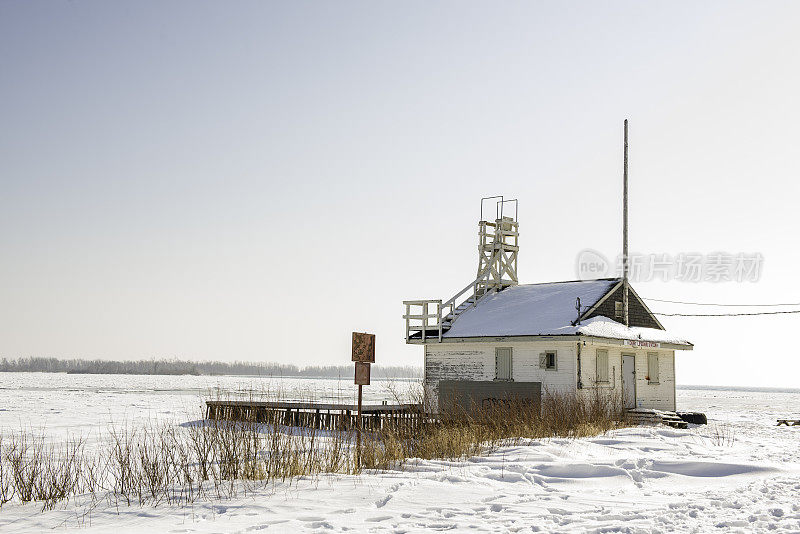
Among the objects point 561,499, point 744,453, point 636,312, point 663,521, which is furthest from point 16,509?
point 636,312

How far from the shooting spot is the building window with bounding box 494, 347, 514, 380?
2839 centimetres

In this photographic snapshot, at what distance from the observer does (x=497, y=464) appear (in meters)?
13.2

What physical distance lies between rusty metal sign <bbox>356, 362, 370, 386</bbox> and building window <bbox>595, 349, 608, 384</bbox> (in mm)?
14638

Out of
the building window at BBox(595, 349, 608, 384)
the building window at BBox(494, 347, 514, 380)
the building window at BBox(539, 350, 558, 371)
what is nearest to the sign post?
the building window at BBox(539, 350, 558, 371)

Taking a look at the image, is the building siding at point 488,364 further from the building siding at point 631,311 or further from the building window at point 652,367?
the building window at point 652,367

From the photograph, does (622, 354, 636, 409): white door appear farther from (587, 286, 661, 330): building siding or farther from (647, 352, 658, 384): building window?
(587, 286, 661, 330): building siding

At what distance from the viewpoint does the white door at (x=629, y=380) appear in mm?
29391

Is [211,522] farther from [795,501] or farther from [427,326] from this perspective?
[427,326]

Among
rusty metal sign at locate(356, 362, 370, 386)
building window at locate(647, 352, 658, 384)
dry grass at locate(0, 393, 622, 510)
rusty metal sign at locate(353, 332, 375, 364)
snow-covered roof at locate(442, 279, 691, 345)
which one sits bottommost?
dry grass at locate(0, 393, 622, 510)

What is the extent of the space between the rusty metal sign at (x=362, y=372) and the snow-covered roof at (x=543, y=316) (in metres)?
12.4

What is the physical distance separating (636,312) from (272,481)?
23.1 m

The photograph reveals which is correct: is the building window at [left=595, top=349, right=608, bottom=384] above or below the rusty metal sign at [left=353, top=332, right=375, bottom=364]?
below

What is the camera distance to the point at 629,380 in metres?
29.7

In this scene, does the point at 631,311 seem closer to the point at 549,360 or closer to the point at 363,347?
the point at 549,360
